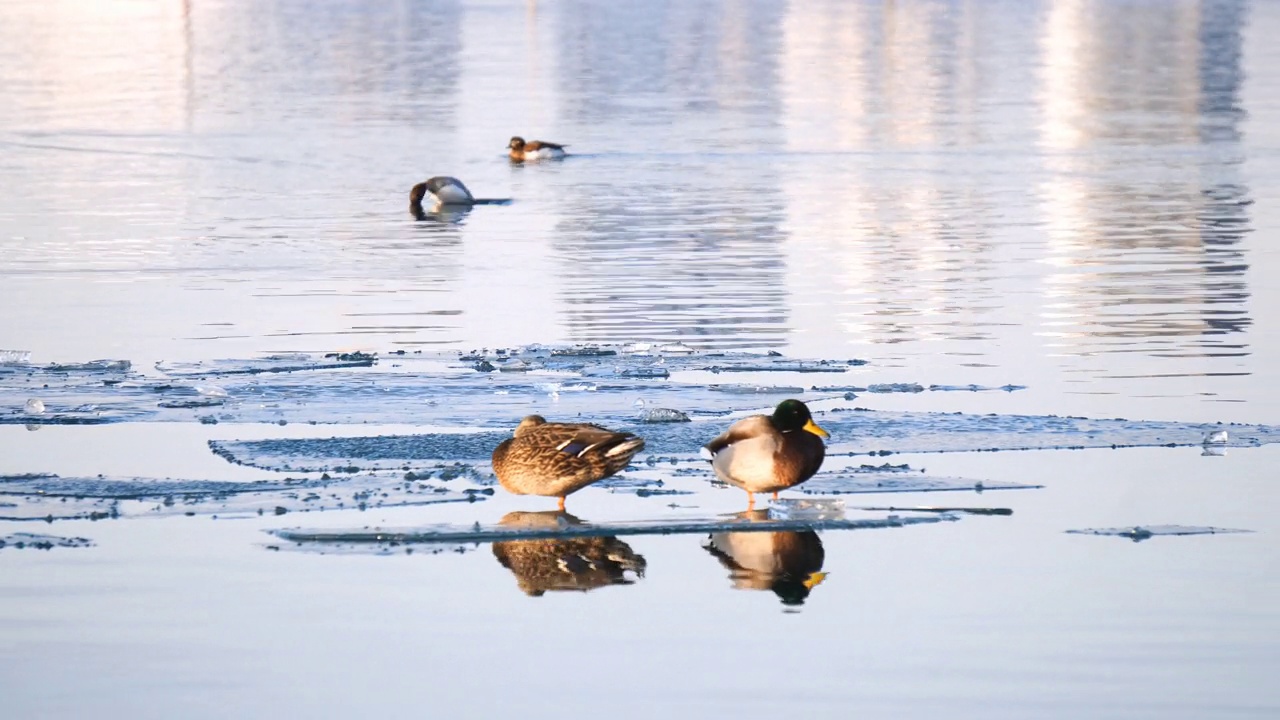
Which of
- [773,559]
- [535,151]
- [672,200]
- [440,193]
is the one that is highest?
[535,151]

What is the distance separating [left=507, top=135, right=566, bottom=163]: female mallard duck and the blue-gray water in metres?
0.28

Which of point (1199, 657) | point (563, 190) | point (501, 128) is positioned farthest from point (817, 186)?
point (1199, 657)

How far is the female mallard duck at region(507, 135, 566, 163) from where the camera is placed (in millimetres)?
34438

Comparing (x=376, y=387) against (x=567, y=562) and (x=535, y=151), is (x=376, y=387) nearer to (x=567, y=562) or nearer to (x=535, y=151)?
(x=567, y=562)

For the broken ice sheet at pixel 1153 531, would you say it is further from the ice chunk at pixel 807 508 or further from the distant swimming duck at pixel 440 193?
the distant swimming duck at pixel 440 193

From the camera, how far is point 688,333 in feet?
55.3

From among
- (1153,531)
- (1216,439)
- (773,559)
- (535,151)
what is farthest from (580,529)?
(535,151)

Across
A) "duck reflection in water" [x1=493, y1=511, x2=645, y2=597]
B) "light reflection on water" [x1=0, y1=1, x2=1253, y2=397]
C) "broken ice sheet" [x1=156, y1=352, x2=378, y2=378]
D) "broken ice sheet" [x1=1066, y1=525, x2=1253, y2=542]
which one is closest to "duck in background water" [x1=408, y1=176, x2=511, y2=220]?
"light reflection on water" [x1=0, y1=1, x2=1253, y2=397]

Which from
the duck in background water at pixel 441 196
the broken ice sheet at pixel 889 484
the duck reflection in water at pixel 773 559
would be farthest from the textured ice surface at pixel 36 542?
the duck in background water at pixel 441 196

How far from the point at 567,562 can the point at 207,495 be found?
2132 millimetres

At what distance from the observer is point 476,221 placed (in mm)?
27109

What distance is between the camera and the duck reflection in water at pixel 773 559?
9430 millimetres

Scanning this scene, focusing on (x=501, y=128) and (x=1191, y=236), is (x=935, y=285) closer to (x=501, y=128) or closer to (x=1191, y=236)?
(x=1191, y=236)

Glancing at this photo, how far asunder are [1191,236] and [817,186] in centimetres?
721
